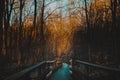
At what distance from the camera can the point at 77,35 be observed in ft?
146

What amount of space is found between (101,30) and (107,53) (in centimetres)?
339

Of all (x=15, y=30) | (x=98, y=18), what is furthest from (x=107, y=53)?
(x=15, y=30)

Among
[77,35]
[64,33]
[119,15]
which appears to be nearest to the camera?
[119,15]

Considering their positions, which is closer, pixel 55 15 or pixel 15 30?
pixel 55 15

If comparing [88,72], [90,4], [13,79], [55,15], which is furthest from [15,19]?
[13,79]

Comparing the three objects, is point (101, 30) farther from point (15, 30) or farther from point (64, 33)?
point (64, 33)

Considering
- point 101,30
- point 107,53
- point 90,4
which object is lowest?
point 107,53

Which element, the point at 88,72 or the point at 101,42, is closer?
the point at 88,72

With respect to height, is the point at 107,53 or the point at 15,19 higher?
the point at 15,19

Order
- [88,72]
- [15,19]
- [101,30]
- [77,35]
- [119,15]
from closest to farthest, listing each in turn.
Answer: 1. [88,72]
2. [119,15]
3. [101,30]
4. [15,19]
5. [77,35]

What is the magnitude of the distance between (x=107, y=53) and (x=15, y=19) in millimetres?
13365

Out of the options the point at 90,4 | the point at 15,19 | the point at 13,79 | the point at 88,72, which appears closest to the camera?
the point at 13,79

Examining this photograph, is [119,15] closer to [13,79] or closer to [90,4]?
[90,4]

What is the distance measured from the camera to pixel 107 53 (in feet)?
101
